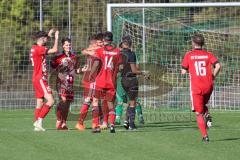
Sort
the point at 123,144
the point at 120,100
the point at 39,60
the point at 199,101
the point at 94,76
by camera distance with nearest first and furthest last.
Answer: the point at 123,144, the point at 199,101, the point at 39,60, the point at 94,76, the point at 120,100

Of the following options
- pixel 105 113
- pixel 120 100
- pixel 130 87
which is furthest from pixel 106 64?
pixel 120 100

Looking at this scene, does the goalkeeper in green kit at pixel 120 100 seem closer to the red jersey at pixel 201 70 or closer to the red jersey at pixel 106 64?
the red jersey at pixel 106 64

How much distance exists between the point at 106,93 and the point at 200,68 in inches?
101

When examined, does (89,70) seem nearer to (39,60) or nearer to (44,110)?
(39,60)

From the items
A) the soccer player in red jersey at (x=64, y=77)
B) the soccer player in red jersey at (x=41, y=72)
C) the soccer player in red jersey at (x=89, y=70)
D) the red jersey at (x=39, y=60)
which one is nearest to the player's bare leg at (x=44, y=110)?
the soccer player in red jersey at (x=41, y=72)

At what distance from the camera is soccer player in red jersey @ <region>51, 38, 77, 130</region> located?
16766mm

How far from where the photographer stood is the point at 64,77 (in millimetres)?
17031

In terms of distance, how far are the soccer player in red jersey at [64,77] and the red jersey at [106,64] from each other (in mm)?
1154

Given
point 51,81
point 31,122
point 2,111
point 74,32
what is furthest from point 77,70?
point 74,32

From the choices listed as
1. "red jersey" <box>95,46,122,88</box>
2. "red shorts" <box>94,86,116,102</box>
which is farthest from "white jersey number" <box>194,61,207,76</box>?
"red shorts" <box>94,86,116,102</box>

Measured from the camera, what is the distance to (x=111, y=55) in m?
15.7

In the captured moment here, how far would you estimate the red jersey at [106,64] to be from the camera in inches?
619

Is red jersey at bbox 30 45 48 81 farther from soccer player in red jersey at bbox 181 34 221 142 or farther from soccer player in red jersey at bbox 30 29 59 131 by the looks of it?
soccer player in red jersey at bbox 181 34 221 142

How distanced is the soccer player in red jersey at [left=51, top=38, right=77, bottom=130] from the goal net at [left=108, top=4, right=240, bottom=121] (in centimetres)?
637
